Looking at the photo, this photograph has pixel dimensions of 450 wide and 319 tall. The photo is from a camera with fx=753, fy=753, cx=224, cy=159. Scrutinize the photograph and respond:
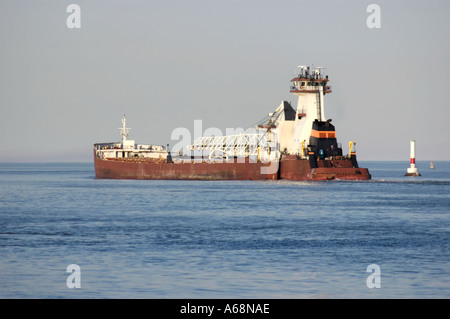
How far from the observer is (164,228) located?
43.4 m

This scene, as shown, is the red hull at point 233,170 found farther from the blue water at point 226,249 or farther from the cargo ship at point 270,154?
the blue water at point 226,249

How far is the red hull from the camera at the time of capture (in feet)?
300

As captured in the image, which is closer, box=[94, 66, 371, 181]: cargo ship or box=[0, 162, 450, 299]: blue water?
box=[0, 162, 450, 299]: blue water

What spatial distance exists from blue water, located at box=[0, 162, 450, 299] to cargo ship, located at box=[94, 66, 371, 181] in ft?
95.6

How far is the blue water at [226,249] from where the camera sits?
25.7 meters

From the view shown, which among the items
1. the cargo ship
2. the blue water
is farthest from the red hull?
the blue water

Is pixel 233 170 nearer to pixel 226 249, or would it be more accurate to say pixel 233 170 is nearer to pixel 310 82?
pixel 310 82

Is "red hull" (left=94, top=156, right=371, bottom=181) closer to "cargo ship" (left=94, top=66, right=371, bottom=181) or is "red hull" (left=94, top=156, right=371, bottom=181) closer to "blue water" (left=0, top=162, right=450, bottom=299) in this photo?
"cargo ship" (left=94, top=66, right=371, bottom=181)

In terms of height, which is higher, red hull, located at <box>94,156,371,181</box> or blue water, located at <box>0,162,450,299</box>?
red hull, located at <box>94,156,371,181</box>

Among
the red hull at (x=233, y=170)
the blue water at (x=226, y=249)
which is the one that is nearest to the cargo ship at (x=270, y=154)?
the red hull at (x=233, y=170)

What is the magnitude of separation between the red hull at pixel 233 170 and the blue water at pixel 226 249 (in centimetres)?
2789

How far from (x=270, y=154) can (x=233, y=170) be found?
5446 millimetres
